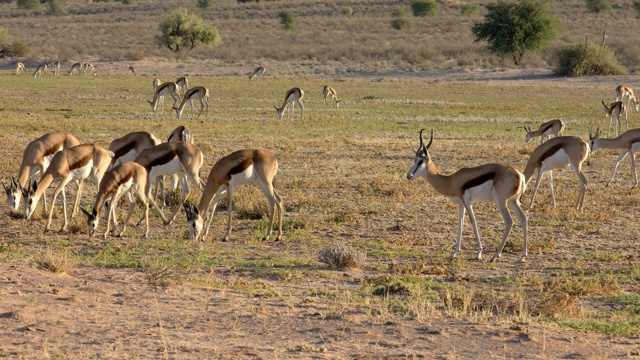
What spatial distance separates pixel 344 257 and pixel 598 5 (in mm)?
69997

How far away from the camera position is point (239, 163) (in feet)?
33.1

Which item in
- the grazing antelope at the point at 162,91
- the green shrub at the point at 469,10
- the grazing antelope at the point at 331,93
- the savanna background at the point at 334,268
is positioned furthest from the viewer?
the green shrub at the point at 469,10

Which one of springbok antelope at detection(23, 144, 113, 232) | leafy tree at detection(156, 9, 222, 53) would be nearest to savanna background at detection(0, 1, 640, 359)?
springbok antelope at detection(23, 144, 113, 232)

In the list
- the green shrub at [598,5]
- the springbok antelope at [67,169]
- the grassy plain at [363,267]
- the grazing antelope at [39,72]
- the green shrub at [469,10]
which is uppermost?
the green shrub at [598,5]

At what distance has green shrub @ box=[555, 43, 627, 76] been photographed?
4212 centimetres

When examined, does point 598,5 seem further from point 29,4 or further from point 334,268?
point 334,268

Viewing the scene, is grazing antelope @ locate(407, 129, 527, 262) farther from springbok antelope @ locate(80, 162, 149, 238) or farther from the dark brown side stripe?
springbok antelope @ locate(80, 162, 149, 238)

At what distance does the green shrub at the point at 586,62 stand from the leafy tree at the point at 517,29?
531 centimetres

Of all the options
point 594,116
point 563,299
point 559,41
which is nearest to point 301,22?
point 559,41

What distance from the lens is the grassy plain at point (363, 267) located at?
6.21 metres

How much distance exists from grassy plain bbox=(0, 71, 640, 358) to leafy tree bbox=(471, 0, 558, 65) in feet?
96.0

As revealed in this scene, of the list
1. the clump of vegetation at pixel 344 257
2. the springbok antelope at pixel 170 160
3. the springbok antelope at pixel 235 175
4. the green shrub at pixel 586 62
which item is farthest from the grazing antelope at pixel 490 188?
the green shrub at pixel 586 62

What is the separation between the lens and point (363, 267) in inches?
359

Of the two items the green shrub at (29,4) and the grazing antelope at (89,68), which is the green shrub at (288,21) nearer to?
the grazing antelope at (89,68)
